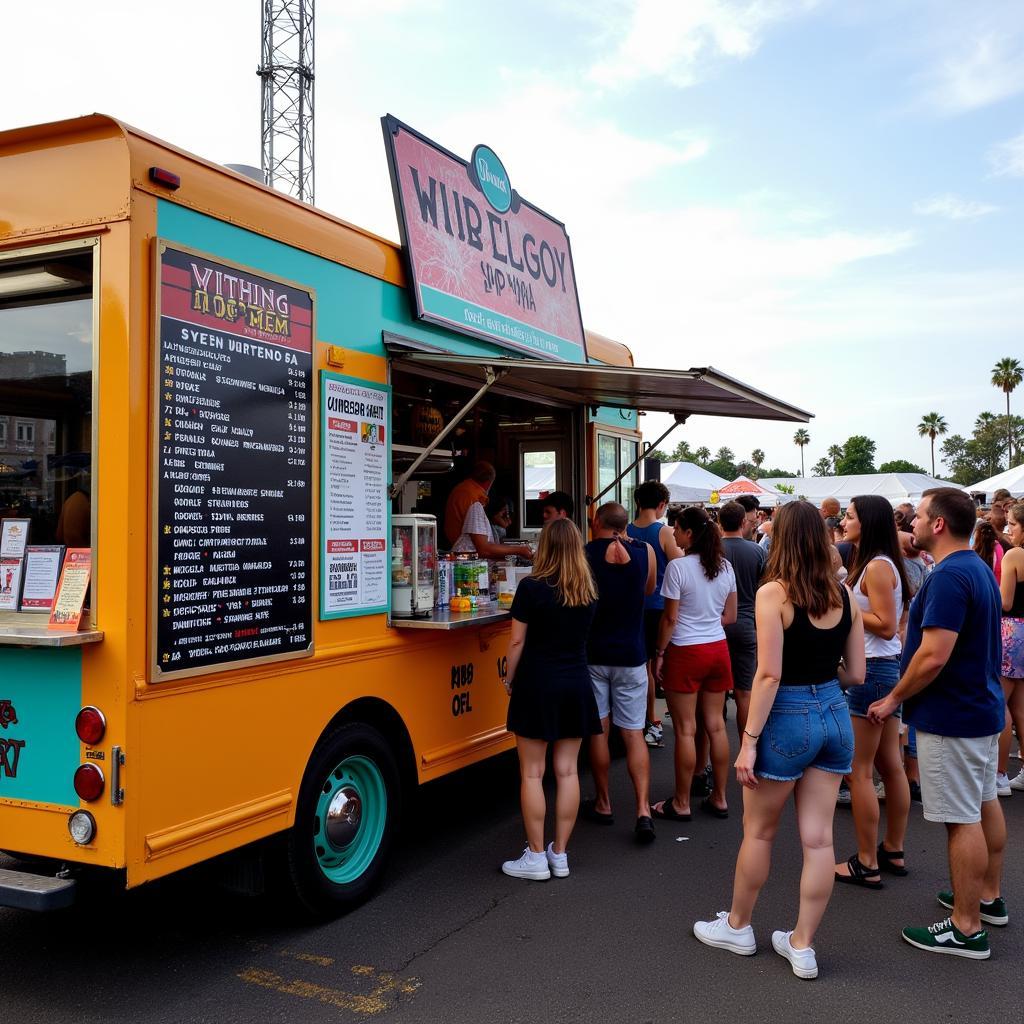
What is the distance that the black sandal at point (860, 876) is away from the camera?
14.7 ft

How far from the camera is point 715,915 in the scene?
4.14 meters

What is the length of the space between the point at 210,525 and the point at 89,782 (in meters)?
0.95

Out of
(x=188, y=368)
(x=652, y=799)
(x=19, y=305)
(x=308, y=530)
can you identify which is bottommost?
(x=652, y=799)

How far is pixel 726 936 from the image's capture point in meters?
3.78

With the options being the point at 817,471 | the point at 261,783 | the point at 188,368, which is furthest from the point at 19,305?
the point at 817,471

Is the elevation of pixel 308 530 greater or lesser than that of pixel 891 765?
greater

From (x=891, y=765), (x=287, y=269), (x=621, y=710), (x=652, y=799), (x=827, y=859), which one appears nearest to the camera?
(x=827, y=859)

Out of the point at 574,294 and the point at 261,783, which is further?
the point at 574,294

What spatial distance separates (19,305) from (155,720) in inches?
68.3

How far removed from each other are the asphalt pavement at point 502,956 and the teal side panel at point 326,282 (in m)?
2.36

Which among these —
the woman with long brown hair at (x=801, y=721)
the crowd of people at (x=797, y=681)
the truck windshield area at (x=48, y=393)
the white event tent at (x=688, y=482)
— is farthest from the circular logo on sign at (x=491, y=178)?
the white event tent at (x=688, y=482)

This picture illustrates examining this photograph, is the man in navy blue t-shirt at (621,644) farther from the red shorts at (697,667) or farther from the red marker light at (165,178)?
the red marker light at (165,178)

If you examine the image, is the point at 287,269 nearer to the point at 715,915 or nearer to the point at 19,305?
the point at 19,305

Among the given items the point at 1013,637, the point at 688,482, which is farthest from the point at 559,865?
the point at 688,482
